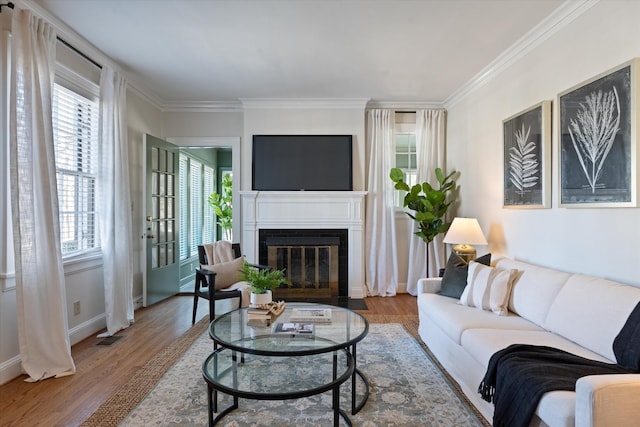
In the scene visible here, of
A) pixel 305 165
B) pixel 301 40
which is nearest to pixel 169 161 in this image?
pixel 305 165

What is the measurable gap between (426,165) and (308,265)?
2135mm

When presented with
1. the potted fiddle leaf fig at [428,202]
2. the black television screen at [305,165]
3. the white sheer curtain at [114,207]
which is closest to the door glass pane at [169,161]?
the white sheer curtain at [114,207]

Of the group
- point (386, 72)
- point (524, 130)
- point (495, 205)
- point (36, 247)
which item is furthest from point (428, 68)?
point (36, 247)

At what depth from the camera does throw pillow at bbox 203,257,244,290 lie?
3652 mm

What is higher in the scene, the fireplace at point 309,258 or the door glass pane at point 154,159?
the door glass pane at point 154,159

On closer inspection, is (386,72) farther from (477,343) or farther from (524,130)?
(477,343)

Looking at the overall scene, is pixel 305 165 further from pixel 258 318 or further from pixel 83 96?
pixel 258 318

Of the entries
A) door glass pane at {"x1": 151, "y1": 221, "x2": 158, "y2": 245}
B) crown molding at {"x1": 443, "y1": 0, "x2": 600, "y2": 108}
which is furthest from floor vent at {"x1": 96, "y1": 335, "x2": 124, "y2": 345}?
crown molding at {"x1": 443, "y1": 0, "x2": 600, "y2": 108}

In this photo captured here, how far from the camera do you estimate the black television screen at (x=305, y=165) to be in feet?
15.8

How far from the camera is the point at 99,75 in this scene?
3596mm

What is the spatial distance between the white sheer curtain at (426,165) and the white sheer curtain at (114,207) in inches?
138

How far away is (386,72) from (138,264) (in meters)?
3.68

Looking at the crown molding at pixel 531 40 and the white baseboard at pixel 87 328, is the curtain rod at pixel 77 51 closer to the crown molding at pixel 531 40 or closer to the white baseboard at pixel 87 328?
the white baseboard at pixel 87 328

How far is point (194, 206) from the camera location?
644 centimetres
